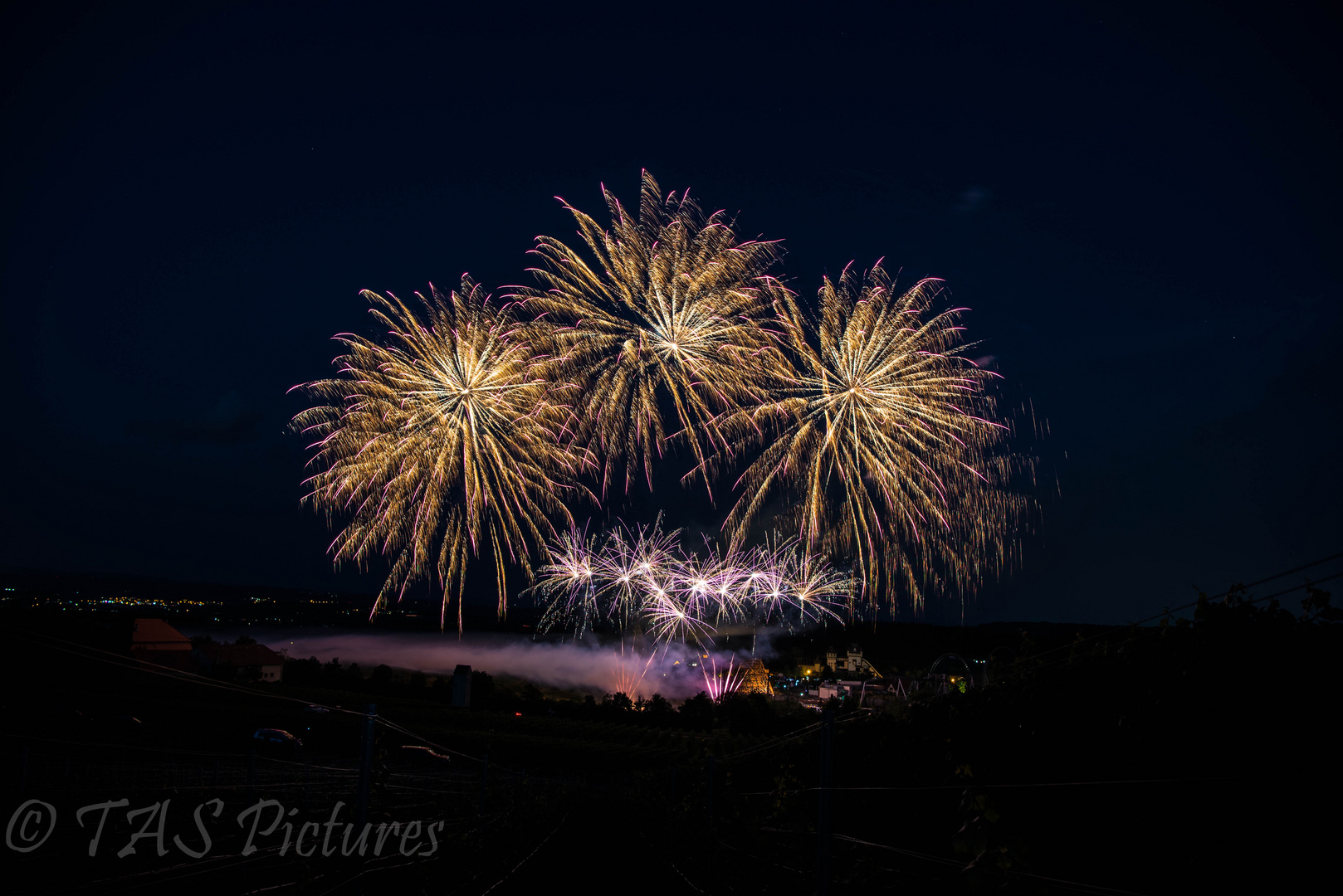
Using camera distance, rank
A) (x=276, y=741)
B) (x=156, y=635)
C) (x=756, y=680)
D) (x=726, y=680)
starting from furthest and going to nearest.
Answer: (x=726, y=680) < (x=756, y=680) < (x=156, y=635) < (x=276, y=741)

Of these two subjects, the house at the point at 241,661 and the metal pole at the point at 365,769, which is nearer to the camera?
the metal pole at the point at 365,769

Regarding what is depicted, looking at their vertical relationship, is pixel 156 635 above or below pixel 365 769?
below

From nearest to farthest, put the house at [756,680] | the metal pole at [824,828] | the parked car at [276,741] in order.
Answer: the metal pole at [824,828]
the parked car at [276,741]
the house at [756,680]

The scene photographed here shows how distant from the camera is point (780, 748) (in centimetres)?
1196

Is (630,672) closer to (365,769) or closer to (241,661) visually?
(241,661)

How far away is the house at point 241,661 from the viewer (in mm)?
70562

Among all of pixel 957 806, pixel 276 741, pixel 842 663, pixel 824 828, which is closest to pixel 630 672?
pixel 842 663

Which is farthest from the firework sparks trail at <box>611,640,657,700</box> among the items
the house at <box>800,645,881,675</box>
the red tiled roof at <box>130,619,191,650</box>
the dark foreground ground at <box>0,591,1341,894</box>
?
the dark foreground ground at <box>0,591,1341,894</box>

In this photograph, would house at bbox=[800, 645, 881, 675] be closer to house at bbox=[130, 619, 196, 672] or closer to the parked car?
the parked car

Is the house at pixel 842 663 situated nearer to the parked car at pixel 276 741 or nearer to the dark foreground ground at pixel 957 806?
the parked car at pixel 276 741

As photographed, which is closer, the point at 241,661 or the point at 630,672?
the point at 241,661

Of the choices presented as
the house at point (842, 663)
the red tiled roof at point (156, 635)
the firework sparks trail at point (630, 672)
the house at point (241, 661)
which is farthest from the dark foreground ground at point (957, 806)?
the firework sparks trail at point (630, 672)

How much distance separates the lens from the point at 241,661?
74.6 metres

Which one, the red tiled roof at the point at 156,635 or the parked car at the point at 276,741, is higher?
the red tiled roof at the point at 156,635
